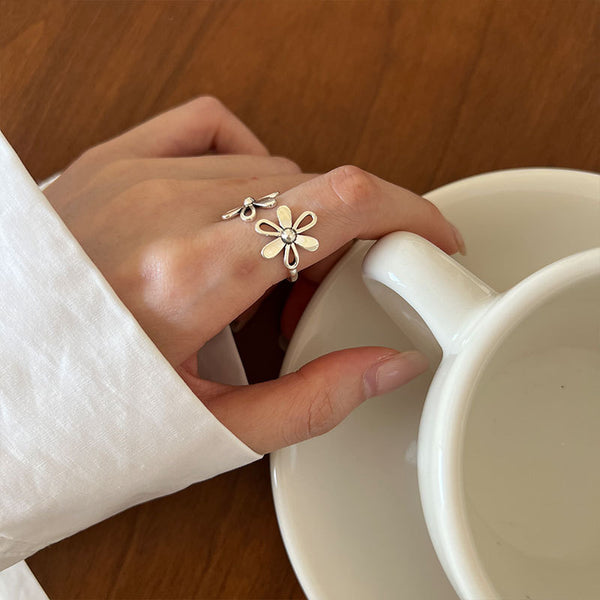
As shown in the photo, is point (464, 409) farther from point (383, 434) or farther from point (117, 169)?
point (117, 169)

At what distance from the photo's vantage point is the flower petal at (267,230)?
36 centimetres

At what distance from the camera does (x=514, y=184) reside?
0.41 m

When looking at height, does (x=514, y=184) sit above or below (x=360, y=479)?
above

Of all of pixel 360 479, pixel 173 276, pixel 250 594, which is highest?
pixel 173 276

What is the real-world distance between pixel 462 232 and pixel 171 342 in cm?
20

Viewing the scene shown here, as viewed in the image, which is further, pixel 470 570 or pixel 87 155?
pixel 87 155

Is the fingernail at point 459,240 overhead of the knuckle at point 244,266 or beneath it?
overhead

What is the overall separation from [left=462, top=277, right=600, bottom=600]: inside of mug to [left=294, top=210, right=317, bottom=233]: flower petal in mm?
135

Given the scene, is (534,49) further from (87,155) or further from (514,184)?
(87,155)

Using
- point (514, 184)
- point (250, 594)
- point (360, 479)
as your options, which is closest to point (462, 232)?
point (514, 184)

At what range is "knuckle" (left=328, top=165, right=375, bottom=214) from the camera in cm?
37

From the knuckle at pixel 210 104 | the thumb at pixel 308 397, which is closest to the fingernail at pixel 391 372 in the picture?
the thumb at pixel 308 397

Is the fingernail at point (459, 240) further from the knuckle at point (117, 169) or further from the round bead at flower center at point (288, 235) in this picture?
the knuckle at point (117, 169)

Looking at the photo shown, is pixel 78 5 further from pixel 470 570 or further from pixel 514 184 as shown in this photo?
pixel 470 570
